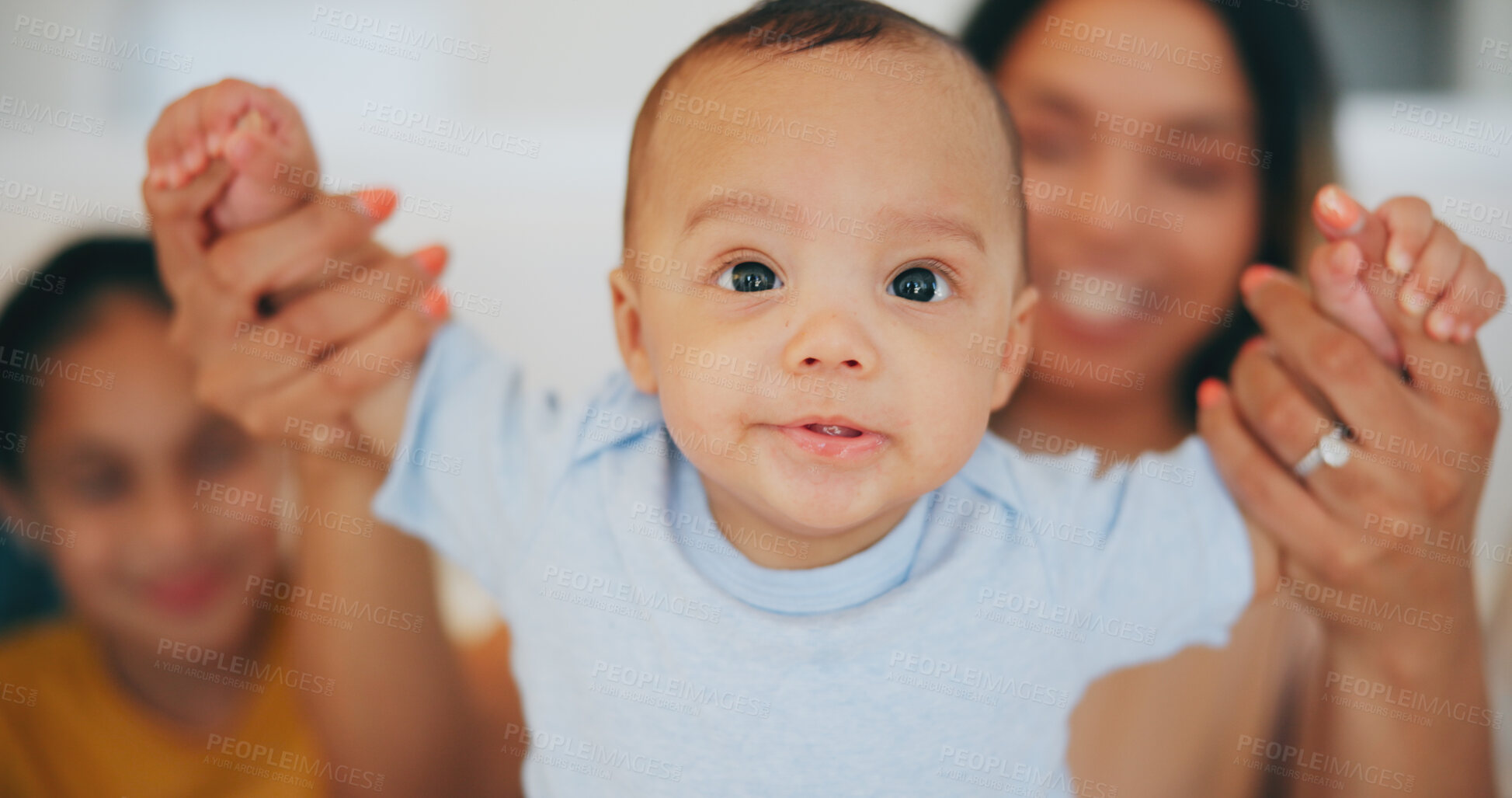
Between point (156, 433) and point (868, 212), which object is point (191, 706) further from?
point (868, 212)

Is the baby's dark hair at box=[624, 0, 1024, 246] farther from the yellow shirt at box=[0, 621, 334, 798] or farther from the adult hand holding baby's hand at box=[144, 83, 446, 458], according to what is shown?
the yellow shirt at box=[0, 621, 334, 798]

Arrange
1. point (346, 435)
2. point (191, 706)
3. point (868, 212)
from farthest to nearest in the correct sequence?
point (191, 706), point (346, 435), point (868, 212)

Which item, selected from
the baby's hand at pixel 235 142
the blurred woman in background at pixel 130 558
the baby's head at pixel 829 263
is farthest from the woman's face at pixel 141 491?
the baby's head at pixel 829 263

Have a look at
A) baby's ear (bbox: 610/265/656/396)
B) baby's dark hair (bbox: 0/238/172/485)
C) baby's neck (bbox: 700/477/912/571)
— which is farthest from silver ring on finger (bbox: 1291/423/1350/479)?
baby's dark hair (bbox: 0/238/172/485)

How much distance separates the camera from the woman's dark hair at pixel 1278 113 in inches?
50.4

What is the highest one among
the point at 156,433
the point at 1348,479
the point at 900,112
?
the point at 900,112

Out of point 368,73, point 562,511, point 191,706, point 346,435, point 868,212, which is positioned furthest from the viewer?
point 368,73

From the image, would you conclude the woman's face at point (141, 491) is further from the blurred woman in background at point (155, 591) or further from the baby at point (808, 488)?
the baby at point (808, 488)

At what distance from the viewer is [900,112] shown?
0.76 m

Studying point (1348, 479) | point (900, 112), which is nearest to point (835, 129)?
point (900, 112)

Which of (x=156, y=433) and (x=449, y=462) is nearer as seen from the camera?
(x=449, y=462)

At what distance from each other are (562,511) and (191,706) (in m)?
0.65

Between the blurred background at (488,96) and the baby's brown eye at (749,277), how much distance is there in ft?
2.10

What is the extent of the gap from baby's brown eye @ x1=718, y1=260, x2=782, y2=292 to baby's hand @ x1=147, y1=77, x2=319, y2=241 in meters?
0.50
